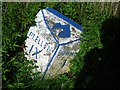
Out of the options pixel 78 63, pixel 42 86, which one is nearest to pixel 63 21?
pixel 78 63

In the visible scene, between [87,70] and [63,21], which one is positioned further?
[63,21]

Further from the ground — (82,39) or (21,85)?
(82,39)

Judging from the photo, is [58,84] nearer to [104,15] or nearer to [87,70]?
[87,70]

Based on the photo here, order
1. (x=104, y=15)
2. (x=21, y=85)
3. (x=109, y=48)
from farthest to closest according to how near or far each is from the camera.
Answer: (x=104, y=15)
(x=109, y=48)
(x=21, y=85)

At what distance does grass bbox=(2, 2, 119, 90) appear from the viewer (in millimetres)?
5184

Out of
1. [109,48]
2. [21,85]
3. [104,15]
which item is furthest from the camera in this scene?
[104,15]

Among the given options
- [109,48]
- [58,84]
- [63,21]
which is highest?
[63,21]

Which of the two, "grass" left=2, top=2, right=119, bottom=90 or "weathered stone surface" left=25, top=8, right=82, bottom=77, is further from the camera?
"weathered stone surface" left=25, top=8, right=82, bottom=77

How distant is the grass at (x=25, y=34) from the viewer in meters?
5.18

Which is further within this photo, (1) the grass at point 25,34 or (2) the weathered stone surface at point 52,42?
(2) the weathered stone surface at point 52,42

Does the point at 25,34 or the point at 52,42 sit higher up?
the point at 25,34

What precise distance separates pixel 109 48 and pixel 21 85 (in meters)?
1.19

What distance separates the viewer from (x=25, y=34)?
18.5 feet

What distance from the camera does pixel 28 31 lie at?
5.62m
